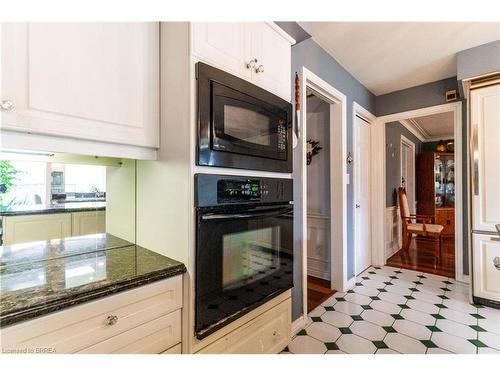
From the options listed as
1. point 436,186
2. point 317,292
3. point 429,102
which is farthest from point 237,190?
point 436,186

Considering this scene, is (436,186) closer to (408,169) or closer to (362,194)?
(408,169)

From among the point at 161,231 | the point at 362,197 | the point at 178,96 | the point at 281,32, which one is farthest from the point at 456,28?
the point at 161,231

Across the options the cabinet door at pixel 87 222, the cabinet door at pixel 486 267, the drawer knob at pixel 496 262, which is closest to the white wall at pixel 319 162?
the cabinet door at pixel 486 267

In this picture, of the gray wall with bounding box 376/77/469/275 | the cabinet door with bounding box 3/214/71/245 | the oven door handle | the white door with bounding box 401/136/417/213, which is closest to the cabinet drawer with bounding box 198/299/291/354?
the oven door handle

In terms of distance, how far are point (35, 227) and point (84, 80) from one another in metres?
0.71

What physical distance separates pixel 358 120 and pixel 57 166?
3.08 meters

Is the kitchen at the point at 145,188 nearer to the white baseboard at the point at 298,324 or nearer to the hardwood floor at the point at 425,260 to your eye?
the white baseboard at the point at 298,324

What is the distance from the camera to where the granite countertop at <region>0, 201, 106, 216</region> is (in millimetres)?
1088

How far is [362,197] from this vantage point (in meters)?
3.19

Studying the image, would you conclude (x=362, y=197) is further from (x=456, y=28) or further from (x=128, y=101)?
(x=128, y=101)

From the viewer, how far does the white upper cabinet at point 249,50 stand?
3.58 feet

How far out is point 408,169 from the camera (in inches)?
204

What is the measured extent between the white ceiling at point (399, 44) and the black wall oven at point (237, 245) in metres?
1.19

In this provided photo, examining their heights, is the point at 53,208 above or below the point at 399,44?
below
